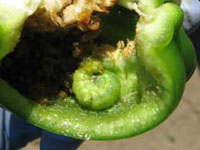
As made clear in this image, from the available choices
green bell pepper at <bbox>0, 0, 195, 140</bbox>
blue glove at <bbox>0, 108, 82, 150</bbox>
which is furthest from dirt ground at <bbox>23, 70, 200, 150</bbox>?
green bell pepper at <bbox>0, 0, 195, 140</bbox>

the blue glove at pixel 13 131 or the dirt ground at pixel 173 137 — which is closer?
the blue glove at pixel 13 131

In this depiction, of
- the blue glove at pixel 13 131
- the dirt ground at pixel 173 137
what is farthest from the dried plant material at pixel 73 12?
the dirt ground at pixel 173 137

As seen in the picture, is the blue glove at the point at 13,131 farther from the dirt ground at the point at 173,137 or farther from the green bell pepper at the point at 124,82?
the dirt ground at the point at 173,137


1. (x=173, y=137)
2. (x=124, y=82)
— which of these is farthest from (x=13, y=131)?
(x=173, y=137)

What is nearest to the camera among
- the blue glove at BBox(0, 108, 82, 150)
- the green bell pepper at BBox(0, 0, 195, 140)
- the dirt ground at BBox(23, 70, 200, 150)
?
the green bell pepper at BBox(0, 0, 195, 140)

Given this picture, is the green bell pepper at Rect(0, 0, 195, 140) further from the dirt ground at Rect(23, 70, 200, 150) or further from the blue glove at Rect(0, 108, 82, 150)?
the dirt ground at Rect(23, 70, 200, 150)

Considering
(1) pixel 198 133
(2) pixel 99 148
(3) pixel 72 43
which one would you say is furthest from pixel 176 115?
(3) pixel 72 43
